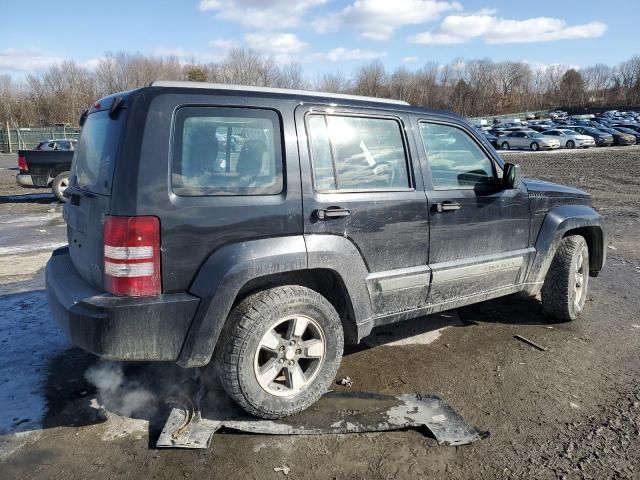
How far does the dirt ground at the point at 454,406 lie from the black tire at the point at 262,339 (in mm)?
219

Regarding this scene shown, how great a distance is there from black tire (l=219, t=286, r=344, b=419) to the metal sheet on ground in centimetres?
10

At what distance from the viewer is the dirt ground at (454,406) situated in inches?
110

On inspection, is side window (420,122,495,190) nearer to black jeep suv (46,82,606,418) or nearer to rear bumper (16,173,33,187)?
black jeep suv (46,82,606,418)

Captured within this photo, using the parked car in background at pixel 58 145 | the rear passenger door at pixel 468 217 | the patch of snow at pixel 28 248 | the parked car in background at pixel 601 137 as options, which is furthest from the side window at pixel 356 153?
the parked car in background at pixel 601 137

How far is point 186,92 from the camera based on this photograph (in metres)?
2.91

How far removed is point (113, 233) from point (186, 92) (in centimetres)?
89

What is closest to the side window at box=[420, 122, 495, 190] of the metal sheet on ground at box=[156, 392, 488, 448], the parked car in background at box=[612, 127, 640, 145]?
the metal sheet on ground at box=[156, 392, 488, 448]

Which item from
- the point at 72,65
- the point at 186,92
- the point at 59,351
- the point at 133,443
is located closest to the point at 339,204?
the point at 186,92

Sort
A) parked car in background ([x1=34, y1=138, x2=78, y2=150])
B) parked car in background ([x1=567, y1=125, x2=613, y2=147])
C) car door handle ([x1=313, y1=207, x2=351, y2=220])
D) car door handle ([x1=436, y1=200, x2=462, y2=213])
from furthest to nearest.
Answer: parked car in background ([x1=567, y1=125, x2=613, y2=147]), parked car in background ([x1=34, y1=138, x2=78, y2=150]), car door handle ([x1=436, y1=200, x2=462, y2=213]), car door handle ([x1=313, y1=207, x2=351, y2=220])

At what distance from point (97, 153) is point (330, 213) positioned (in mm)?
1485

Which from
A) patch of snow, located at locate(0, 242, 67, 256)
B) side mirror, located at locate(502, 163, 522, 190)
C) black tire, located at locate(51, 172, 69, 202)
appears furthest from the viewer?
black tire, located at locate(51, 172, 69, 202)

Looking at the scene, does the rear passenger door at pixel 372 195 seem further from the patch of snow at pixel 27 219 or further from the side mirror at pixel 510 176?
the patch of snow at pixel 27 219

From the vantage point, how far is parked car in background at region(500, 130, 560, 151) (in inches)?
1452

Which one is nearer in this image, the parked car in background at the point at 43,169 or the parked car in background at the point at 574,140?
the parked car in background at the point at 43,169
